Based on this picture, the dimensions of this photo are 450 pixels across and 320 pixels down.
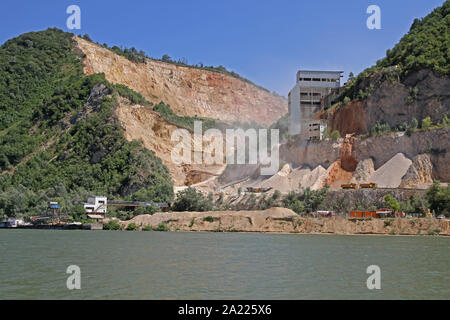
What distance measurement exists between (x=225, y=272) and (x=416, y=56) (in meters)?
66.0

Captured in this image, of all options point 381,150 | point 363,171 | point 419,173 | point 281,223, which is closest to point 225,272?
point 281,223

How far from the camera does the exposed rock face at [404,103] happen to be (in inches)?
2936

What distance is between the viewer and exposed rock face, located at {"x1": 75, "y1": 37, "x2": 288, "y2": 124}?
137500mm

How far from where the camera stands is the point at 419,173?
6794 cm

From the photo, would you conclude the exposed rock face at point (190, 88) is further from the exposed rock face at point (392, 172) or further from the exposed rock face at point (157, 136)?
the exposed rock face at point (392, 172)

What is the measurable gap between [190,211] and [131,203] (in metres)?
12.0

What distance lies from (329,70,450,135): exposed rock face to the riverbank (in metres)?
25.8

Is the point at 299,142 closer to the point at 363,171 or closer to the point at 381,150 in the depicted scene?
the point at 363,171

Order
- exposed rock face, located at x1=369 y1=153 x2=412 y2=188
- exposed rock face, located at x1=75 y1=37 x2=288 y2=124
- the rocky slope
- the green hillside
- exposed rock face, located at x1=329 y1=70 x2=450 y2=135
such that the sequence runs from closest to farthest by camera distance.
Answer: the rocky slope < exposed rock face, located at x1=369 y1=153 x2=412 y2=188 < exposed rock face, located at x1=329 y1=70 x2=450 y2=135 < the green hillside < exposed rock face, located at x1=75 y1=37 x2=288 y2=124

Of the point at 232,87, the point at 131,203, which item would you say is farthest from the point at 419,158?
the point at 232,87

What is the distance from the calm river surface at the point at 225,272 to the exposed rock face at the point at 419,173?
3064cm

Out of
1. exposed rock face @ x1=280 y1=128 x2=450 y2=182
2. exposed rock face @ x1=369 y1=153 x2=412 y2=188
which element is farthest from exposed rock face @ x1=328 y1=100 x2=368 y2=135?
exposed rock face @ x1=369 y1=153 x2=412 y2=188

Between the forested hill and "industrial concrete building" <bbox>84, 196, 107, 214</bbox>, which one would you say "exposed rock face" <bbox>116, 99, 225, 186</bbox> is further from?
"industrial concrete building" <bbox>84, 196, 107, 214</bbox>
